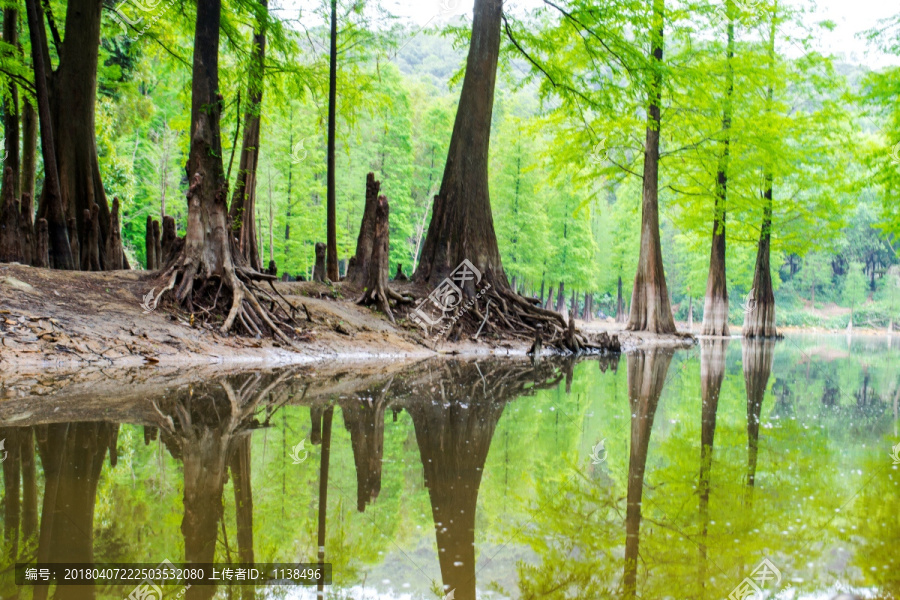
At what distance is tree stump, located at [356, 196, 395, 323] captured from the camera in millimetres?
11102

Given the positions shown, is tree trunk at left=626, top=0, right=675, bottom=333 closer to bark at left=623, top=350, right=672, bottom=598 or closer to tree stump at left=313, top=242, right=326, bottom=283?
bark at left=623, top=350, right=672, bottom=598

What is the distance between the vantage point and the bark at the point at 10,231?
910 cm

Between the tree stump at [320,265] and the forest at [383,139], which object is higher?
the forest at [383,139]

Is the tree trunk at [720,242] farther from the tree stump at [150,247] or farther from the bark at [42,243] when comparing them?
the bark at [42,243]

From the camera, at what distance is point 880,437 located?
15.0 feet

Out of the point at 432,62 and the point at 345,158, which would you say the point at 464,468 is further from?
the point at 432,62

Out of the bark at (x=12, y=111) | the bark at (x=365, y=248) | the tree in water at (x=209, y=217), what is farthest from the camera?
the bark at (x=365, y=248)

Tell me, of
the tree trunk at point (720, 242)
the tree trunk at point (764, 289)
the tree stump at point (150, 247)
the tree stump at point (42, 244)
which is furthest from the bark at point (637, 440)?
the tree trunk at point (764, 289)

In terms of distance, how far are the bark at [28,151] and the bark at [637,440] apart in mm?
12525

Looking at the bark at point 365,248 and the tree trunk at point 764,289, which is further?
the tree trunk at point 764,289

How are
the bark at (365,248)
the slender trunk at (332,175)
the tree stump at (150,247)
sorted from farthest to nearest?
the slender trunk at (332,175) → the tree stump at (150,247) → the bark at (365,248)

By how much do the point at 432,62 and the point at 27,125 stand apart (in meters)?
125

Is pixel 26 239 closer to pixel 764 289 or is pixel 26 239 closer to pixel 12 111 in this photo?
pixel 12 111

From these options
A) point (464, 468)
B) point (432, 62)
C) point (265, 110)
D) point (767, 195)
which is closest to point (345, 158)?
point (265, 110)
